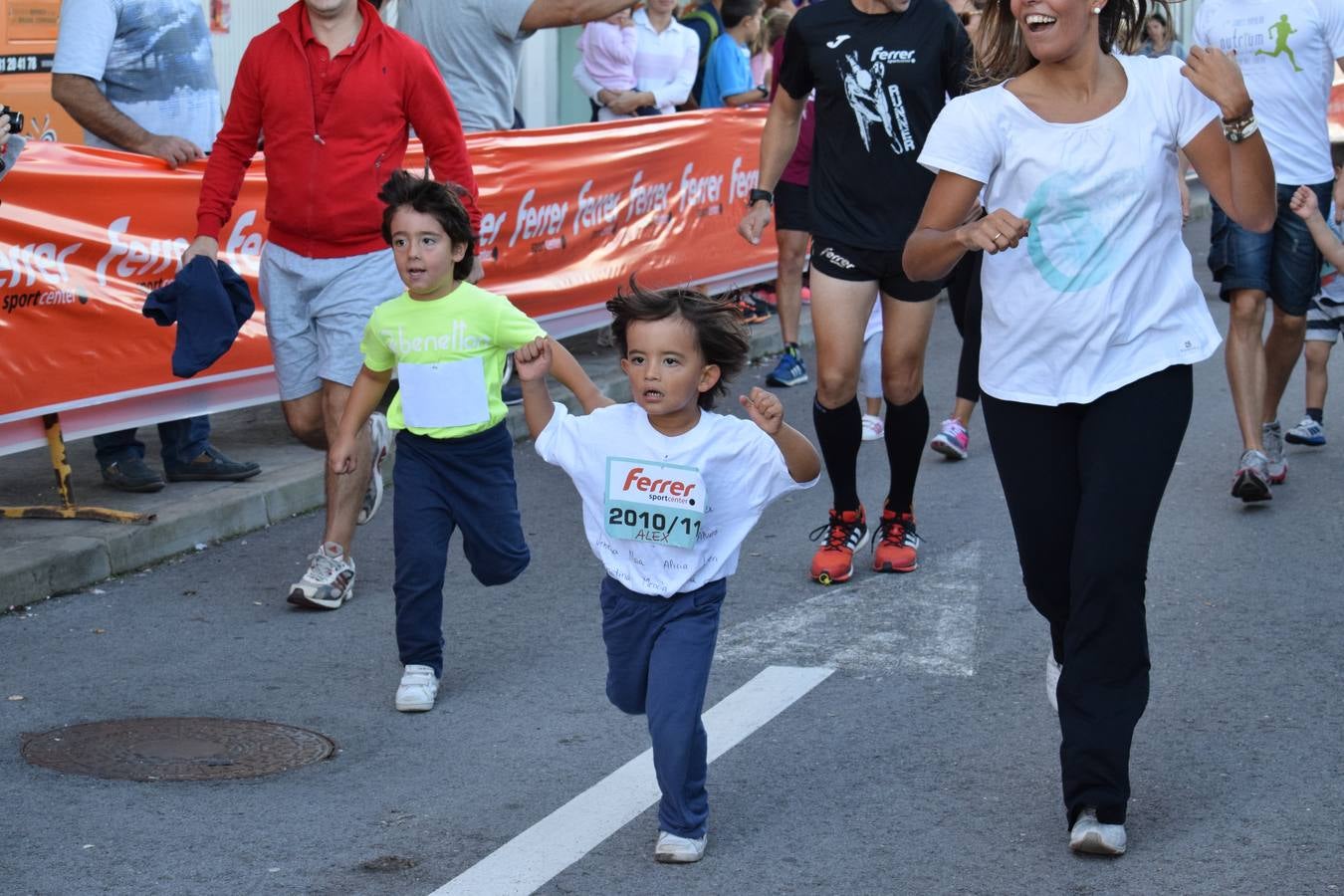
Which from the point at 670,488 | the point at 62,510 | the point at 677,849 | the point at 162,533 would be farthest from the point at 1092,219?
the point at 62,510

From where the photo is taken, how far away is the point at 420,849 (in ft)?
14.3

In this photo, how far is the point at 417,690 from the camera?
5.46 metres

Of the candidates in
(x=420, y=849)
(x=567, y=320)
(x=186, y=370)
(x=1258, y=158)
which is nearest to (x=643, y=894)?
(x=420, y=849)

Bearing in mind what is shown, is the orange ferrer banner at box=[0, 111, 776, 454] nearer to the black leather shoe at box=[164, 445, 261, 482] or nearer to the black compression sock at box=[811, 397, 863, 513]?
the black leather shoe at box=[164, 445, 261, 482]

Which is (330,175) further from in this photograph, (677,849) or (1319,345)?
(1319,345)

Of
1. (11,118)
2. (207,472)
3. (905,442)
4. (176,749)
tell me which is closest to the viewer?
(176,749)

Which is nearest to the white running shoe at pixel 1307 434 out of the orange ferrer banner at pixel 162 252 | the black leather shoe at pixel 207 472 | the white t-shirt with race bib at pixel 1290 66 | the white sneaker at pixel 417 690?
the white t-shirt with race bib at pixel 1290 66

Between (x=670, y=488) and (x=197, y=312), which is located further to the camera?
(x=197, y=312)

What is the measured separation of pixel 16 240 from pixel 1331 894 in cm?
515

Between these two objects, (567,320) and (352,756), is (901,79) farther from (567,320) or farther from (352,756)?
(567,320)

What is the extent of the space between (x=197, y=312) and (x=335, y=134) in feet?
2.40

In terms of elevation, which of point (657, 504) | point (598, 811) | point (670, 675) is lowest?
point (598, 811)

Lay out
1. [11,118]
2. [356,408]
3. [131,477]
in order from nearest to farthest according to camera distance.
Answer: [356,408], [11,118], [131,477]

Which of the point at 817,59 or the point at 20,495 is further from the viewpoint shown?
the point at 20,495
